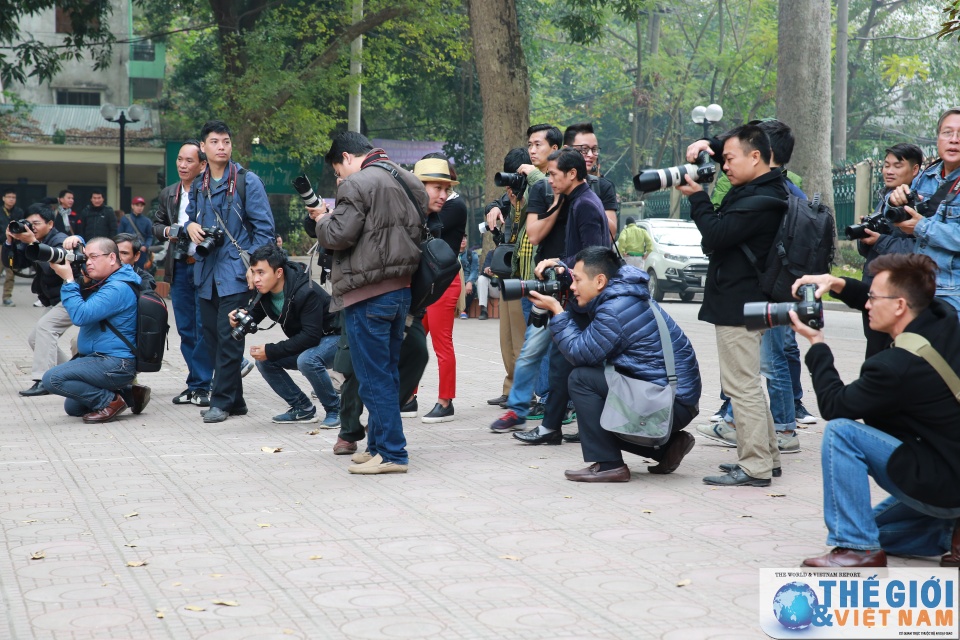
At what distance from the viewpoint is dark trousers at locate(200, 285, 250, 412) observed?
8.54 meters

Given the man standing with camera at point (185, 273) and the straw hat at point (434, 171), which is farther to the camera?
the man standing with camera at point (185, 273)

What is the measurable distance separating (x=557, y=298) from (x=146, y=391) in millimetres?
3721

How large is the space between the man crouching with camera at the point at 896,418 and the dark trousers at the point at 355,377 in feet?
10.2

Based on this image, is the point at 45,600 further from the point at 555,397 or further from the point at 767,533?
the point at 555,397

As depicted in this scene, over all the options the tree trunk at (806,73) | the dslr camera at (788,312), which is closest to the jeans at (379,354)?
the dslr camera at (788,312)

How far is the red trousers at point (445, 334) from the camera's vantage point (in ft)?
28.3

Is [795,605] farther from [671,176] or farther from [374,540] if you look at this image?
[671,176]

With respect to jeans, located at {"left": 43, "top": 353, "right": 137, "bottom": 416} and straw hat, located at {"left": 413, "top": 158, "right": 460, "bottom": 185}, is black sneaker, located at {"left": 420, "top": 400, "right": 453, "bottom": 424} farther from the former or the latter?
jeans, located at {"left": 43, "top": 353, "right": 137, "bottom": 416}

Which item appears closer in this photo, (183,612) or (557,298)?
(183,612)

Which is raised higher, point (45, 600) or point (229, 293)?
point (229, 293)

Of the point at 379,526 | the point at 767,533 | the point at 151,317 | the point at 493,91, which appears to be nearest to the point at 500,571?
the point at 379,526

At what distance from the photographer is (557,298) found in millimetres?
6934

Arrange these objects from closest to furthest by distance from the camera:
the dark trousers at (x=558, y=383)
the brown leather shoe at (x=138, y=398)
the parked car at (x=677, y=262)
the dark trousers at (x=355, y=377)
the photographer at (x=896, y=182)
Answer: the dark trousers at (x=355, y=377), the dark trousers at (x=558, y=383), the photographer at (x=896, y=182), the brown leather shoe at (x=138, y=398), the parked car at (x=677, y=262)

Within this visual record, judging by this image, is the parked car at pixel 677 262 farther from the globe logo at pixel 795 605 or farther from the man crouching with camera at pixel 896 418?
the globe logo at pixel 795 605
